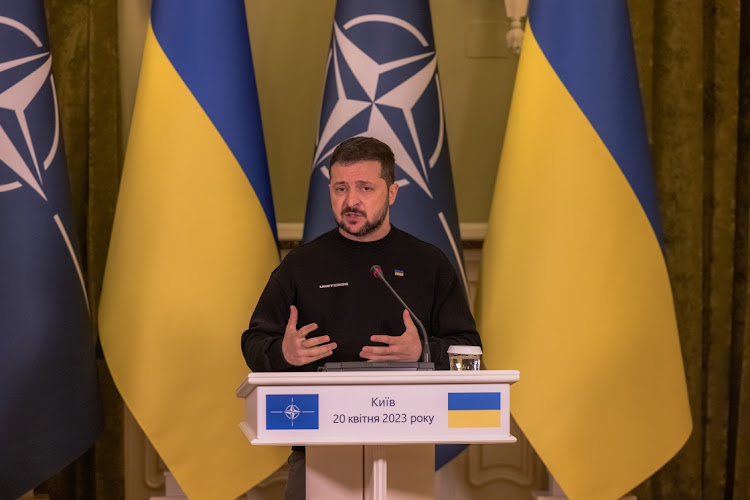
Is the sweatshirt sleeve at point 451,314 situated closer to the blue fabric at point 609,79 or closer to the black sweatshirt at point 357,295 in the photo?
the black sweatshirt at point 357,295

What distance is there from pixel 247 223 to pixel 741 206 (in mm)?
2010

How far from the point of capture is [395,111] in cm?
303

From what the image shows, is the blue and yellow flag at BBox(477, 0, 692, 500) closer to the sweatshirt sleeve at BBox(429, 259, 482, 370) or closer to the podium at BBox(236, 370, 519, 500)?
the sweatshirt sleeve at BBox(429, 259, 482, 370)

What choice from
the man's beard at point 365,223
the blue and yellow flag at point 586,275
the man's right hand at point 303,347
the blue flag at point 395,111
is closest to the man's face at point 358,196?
the man's beard at point 365,223

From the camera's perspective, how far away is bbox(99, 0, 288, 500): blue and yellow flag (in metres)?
2.90

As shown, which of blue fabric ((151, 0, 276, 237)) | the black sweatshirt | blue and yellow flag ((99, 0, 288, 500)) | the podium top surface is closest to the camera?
the podium top surface

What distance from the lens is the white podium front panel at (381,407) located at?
1.63m

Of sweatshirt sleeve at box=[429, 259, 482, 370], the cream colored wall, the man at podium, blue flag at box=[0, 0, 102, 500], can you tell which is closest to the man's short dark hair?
the man at podium

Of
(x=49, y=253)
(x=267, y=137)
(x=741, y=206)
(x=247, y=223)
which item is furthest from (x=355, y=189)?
(x=741, y=206)

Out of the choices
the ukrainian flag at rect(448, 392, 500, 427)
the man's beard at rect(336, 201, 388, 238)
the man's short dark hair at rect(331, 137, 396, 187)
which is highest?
the man's short dark hair at rect(331, 137, 396, 187)

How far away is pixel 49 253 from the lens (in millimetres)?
2852

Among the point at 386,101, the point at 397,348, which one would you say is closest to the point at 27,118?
the point at 386,101

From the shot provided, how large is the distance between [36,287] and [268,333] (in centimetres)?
98

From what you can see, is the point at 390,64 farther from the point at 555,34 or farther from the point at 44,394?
the point at 44,394
